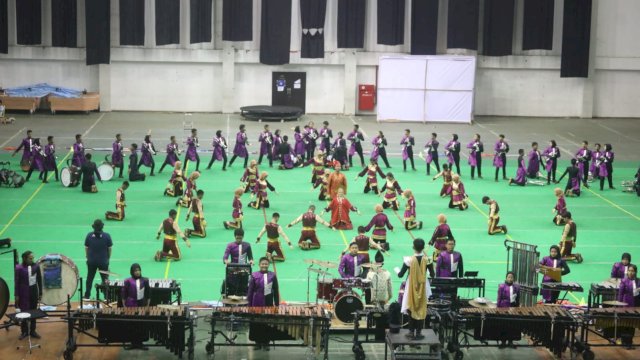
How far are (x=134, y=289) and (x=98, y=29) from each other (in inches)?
1262

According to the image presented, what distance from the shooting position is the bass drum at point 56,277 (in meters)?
18.2

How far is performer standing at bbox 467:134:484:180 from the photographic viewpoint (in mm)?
34147

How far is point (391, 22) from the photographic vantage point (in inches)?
1925

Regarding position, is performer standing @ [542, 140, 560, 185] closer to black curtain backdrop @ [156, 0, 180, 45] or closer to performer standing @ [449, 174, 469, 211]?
performer standing @ [449, 174, 469, 211]

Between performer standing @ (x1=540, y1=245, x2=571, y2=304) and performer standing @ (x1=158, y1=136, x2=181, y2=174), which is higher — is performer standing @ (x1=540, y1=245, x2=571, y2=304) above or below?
below

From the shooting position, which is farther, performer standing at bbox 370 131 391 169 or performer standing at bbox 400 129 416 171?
performer standing at bbox 400 129 416 171

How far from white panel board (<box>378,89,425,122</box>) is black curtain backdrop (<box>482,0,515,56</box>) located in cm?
494

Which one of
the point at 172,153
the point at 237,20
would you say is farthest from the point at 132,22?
the point at 172,153

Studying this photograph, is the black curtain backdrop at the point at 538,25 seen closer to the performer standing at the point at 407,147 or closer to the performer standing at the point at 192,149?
the performer standing at the point at 407,147

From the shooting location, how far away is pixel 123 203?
27047 mm

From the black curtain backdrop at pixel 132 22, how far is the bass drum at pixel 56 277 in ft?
104

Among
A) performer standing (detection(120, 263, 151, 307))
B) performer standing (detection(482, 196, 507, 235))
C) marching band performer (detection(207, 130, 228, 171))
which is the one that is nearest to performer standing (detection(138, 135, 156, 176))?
marching band performer (detection(207, 130, 228, 171))

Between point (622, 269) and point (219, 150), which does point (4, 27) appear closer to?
A: point (219, 150)

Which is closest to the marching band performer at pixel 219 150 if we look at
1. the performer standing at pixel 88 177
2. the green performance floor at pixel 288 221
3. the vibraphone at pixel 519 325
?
the green performance floor at pixel 288 221
